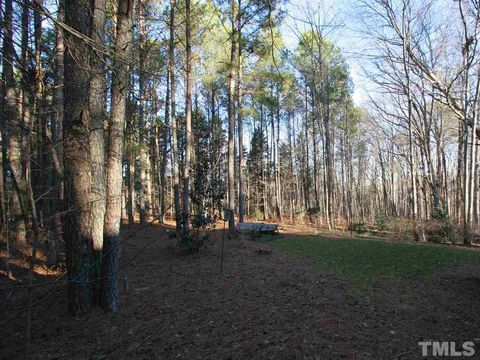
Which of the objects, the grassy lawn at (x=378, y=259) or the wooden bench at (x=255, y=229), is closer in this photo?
the grassy lawn at (x=378, y=259)

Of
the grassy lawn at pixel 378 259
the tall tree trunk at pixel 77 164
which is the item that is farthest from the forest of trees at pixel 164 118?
the grassy lawn at pixel 378 259

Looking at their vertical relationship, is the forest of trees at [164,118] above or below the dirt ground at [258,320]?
above

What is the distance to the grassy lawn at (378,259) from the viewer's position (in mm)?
6113

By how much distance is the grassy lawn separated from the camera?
6113 mm

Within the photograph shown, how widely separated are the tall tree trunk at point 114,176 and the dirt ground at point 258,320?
40cm

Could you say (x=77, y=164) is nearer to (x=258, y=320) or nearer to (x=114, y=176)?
(x=114, y=176)

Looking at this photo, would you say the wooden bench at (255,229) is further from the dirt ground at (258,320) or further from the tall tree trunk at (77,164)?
the tall tree trunk at (77,164)

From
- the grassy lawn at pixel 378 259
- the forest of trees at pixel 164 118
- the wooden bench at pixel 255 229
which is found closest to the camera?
the forest of trees at pixel 164 118

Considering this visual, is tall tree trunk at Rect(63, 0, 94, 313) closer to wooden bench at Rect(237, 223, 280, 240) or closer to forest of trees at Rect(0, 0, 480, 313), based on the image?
forest of trees at Rect(0, 0, 480, 313)

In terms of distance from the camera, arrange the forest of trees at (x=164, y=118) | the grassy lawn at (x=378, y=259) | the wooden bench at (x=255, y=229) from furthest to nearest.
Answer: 1. the wooden bench at (x=255, y=229)
2. the grassy lawn at (x=378, y=259)
3. the forest of trees at (x=164, y=118)

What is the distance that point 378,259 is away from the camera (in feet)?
24.3

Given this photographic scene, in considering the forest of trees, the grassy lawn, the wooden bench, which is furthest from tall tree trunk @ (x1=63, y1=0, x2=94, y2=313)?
the wooden bench

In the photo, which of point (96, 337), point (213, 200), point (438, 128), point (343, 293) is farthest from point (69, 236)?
point (438, 128)

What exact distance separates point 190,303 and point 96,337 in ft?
5.05
